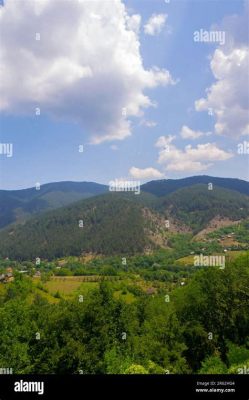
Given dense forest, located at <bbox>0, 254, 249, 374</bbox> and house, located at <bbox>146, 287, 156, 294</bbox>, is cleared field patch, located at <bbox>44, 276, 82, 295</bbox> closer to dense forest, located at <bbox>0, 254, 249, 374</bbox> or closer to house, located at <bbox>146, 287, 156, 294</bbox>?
house, located at <bbox>146, 287, 156, 294</bbox>

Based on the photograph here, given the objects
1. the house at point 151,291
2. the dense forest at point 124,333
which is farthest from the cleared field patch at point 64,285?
the dense forest at point 124,333

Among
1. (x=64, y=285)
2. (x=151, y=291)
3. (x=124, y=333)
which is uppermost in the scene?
(x=124, y=333)

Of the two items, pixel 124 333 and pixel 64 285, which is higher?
pixel 124 333

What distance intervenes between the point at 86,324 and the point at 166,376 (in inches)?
682

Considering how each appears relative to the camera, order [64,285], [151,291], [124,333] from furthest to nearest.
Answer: [64,285], [151,291], [124,333]

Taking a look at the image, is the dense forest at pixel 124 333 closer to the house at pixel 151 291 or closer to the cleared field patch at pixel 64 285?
the cleared field patch at pixel 64 285

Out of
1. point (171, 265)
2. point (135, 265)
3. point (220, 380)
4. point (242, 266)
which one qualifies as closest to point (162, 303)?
point (242, 266)

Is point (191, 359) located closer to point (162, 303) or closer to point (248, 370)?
point (162, 303)

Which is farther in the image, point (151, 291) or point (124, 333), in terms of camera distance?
point (151, 291)

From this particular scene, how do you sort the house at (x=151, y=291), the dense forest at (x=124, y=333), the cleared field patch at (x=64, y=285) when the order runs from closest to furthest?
1. the dense forest at (x=124, y=333)
2. the cleared field patch at (x=64, y=285)
3. the house at (x=151, y=291)

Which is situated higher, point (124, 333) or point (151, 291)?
point (124, 333)

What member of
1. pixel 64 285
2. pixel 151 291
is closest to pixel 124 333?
pixel 151 291

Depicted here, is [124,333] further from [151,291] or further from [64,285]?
[64,285]

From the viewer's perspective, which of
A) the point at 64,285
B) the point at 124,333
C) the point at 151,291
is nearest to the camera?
the point at 124,333
